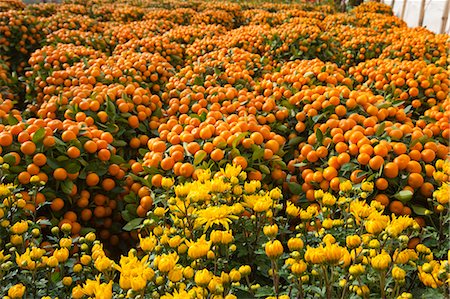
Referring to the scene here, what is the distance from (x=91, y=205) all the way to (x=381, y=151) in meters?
1.41

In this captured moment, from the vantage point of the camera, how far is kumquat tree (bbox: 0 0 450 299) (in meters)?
1.07

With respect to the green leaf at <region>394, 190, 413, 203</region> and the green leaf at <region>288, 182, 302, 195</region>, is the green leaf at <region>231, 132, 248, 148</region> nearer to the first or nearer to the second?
the green leaf at <region>288, 182, 302, 195</region>

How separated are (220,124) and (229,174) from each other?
765 mm

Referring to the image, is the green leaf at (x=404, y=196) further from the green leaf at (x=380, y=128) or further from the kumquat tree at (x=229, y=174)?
the green leaf at (x=380, y=128)

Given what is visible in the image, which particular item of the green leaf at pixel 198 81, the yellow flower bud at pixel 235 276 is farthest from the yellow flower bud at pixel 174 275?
the green leaf at pixel 198 81

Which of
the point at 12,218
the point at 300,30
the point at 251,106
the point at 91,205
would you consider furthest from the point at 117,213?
the point at 300,30

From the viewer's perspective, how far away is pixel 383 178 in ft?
6.01

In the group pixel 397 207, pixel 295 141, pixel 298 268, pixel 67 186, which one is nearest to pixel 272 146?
pixel 295 141

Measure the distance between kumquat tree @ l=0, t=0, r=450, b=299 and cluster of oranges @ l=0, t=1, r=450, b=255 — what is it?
0.01m

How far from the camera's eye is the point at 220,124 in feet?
7.21

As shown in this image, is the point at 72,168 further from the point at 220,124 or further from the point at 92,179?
the point at 220,124

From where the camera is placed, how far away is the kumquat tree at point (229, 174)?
1.07 m

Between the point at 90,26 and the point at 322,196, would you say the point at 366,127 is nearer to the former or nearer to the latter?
the point at 322,196

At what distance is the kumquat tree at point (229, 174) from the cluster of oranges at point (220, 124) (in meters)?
0.01
